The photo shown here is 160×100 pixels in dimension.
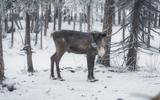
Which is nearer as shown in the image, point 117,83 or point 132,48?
point 117,83

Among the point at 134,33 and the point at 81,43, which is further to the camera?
the point at 134,33

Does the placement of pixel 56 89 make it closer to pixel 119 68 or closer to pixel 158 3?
pixel 119 68

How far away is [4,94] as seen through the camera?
864cm

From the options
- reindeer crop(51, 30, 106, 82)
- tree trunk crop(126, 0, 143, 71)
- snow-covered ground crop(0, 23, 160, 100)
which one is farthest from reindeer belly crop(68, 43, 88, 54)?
tree trunk crop(126, 0, 143, 71)

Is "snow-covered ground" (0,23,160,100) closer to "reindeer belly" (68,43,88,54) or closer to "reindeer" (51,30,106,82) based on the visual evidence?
"reindeer" (51,30,106,82)

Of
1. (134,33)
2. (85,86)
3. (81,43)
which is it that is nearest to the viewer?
(85,86)

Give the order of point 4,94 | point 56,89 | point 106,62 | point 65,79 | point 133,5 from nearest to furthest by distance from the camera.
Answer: point 4,94 < point 56,89 < point 65,79 < point 133,5 < point 106,62

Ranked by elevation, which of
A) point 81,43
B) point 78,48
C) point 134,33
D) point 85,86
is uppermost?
point 134,33

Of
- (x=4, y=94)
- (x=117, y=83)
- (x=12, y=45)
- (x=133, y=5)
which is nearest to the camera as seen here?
(x=4, y=94)

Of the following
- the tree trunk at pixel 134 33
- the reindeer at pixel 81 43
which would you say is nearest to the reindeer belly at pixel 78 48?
the reindeer at pixel 81 43

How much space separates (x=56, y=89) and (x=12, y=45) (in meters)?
32.5

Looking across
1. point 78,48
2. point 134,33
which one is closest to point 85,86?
point 78,48

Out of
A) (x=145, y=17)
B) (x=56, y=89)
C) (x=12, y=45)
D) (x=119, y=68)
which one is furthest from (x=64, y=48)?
(x=12, y=45)

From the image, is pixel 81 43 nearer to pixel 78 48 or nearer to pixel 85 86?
pixel 78 48
